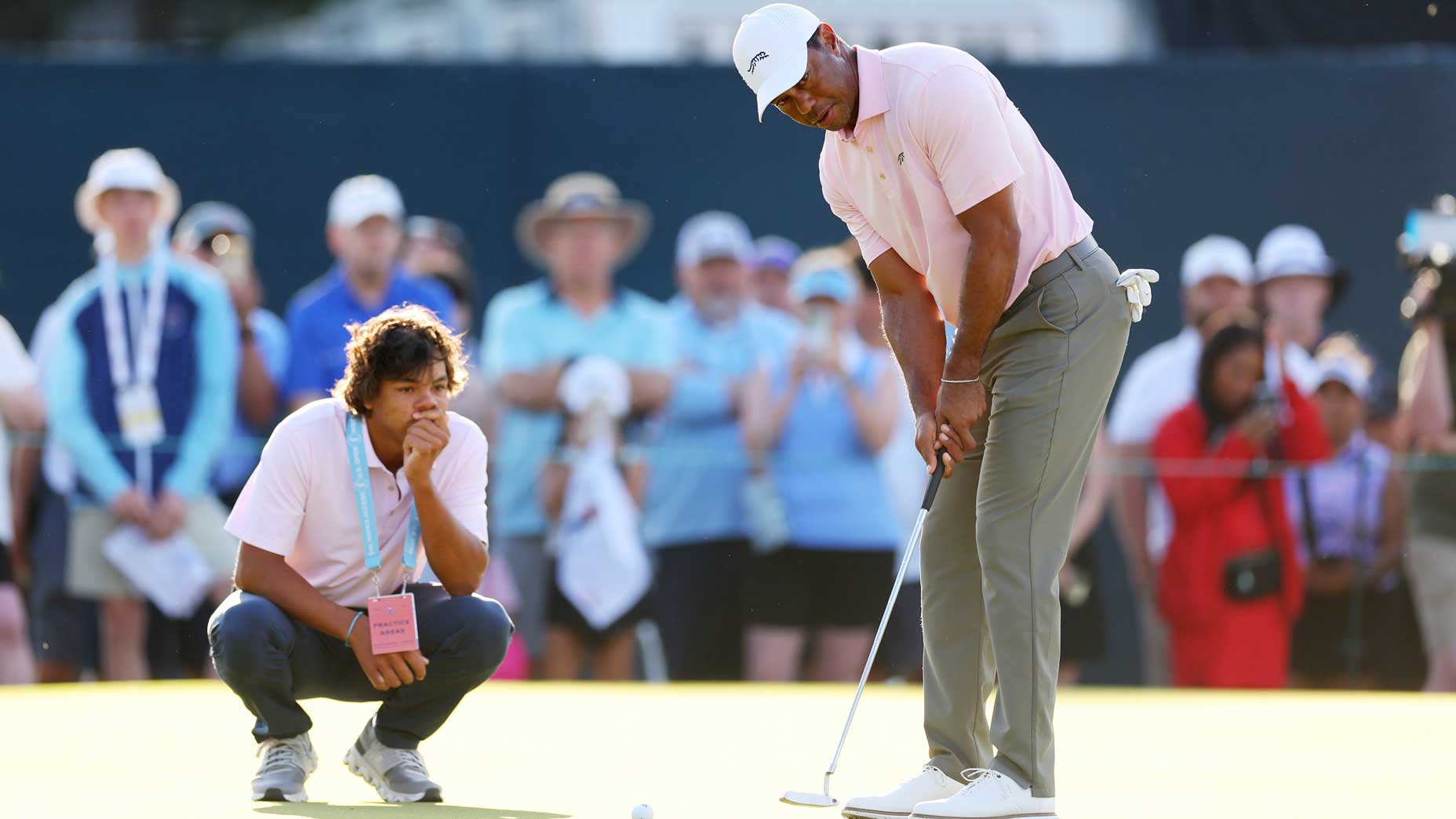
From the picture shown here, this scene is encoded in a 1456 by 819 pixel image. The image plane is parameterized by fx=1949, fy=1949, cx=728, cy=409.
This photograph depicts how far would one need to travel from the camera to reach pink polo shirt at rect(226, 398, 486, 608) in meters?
4.36

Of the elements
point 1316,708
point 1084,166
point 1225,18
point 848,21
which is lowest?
point 1316,708

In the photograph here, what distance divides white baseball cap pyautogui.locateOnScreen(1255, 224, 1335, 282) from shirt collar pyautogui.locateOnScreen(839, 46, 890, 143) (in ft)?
16.9

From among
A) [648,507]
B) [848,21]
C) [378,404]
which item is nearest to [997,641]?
[378,404]

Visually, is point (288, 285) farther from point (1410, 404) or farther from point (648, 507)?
point (1410, 404)

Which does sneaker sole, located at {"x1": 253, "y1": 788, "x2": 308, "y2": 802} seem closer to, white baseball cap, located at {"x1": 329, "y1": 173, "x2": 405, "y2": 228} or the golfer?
the golfer

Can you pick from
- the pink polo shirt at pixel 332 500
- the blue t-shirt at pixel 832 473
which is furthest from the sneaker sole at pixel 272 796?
the blue t-shirt at pixel 832 473

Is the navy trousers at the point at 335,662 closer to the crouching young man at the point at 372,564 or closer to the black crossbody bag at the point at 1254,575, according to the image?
the crouching young man at the point at 372,564

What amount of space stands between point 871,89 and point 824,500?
4296 millimetres

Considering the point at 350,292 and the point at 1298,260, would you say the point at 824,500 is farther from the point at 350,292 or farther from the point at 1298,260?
the point at 1298,260

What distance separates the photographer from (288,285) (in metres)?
8.70

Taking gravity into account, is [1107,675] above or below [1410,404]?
below

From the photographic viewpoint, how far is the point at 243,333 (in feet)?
27.4

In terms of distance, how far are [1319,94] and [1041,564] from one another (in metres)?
5.73

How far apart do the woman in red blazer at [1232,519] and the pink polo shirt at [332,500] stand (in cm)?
433
